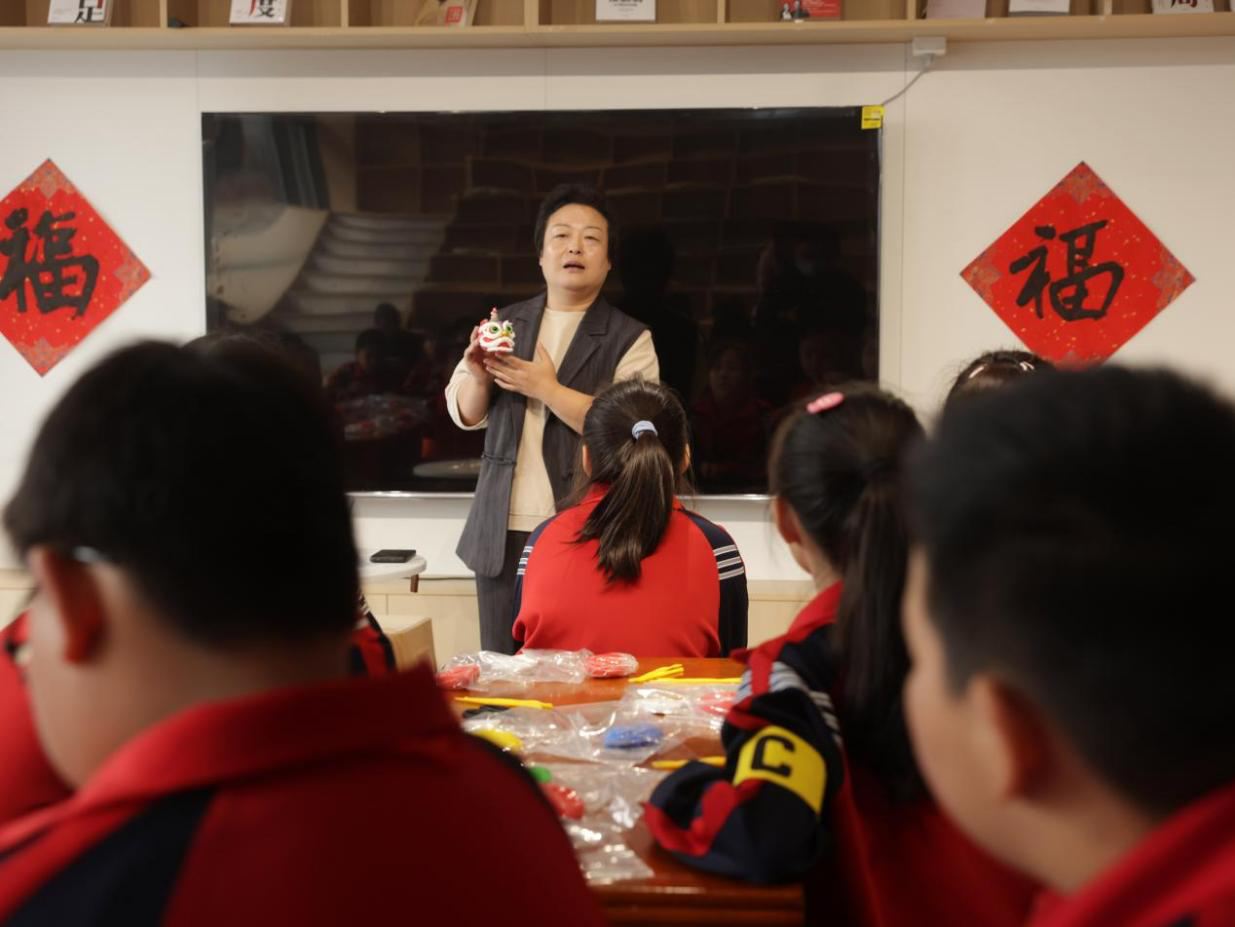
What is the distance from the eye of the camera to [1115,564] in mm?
527

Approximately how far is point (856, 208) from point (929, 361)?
528mm

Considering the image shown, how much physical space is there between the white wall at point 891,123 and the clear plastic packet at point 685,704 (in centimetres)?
190

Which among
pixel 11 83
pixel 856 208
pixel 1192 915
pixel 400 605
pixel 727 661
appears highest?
pixel 11 83

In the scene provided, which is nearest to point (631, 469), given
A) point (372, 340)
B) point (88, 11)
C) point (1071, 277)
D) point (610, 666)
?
point (610, 666)

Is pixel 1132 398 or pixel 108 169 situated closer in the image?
pixel 1132 398

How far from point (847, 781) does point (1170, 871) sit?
2.39ft

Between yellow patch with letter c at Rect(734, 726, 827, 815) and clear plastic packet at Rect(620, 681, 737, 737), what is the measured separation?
34cm

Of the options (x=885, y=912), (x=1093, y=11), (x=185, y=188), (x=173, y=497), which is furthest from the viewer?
(x=185, y=188)

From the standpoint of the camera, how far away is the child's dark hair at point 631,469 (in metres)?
2.00

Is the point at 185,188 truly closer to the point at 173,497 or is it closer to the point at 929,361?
the point at 929,361

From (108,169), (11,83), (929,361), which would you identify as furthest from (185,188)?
(929,361)

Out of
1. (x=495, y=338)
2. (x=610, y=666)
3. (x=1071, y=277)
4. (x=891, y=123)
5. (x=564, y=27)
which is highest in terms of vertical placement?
(x=564, y=27)

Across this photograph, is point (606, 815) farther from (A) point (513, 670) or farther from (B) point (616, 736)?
(A) point (513, 670)

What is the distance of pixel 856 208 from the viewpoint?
343 centimetres
